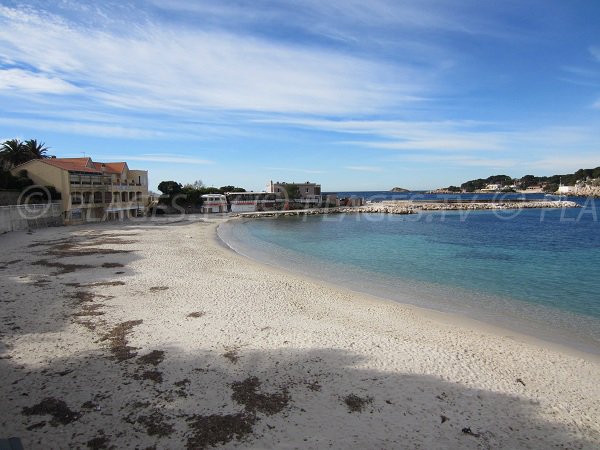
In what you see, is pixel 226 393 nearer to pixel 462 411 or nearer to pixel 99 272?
pixel 462 411

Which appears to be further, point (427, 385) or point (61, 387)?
point (427, 385)

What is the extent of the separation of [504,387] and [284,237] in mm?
31212

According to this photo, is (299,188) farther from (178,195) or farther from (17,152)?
(17,152)

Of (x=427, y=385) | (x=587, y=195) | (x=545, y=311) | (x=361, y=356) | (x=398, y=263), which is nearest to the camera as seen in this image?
(x=427, y=385)

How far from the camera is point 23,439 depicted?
5.49 m

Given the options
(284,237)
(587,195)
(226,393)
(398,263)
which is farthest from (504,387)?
(587,195)

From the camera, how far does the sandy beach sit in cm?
599

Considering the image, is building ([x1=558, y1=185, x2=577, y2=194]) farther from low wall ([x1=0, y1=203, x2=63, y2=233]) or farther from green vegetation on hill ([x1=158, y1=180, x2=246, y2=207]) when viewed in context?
low wall ([x1=0, y1=203, x2=63, y2=233])

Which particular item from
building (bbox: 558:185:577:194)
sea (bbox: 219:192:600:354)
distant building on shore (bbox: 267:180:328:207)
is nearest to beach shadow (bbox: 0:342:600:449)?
sea (bbox: 219:192:600:354)

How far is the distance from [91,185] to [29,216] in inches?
389

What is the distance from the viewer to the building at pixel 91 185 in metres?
37.6

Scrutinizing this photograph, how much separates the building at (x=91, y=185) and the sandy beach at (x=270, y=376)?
27.9 m

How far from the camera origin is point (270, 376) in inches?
308

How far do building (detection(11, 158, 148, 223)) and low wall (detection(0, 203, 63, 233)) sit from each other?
1724 mm
